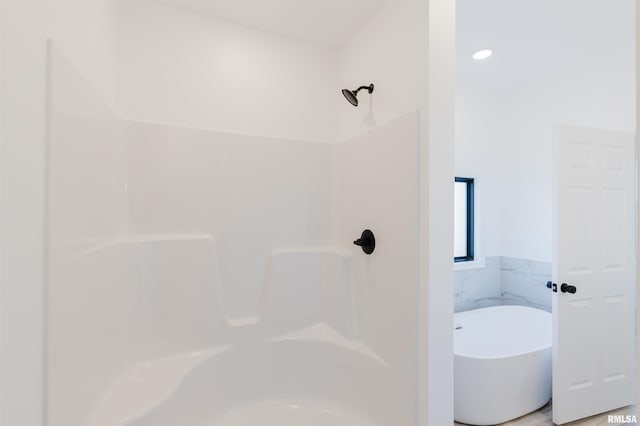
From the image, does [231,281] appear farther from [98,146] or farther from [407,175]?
Answer: [407,175]

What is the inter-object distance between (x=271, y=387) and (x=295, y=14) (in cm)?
221

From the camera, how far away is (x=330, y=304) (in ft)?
6.16

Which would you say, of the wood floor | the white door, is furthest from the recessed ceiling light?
the wood floor

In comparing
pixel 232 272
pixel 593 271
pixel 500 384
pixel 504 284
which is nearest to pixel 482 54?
pixel 593 271

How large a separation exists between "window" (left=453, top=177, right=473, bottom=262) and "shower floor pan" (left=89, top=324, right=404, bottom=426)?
6.57 ft

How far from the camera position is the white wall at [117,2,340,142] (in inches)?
61.5

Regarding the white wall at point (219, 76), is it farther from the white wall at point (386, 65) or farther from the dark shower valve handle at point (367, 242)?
the dark shower valve handle at point (367, 242)

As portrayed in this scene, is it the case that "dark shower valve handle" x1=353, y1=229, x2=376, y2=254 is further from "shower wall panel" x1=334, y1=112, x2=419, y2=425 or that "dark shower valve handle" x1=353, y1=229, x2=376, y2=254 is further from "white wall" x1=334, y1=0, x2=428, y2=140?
"white wall" x1=334, y1=0, x2=428, y2=140

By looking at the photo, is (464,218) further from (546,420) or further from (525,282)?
(546,420)

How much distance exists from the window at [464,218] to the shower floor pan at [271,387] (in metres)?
2.00

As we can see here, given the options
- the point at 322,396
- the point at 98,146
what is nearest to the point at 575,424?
the point at 322,396

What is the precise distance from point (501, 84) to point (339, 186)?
7.64ft

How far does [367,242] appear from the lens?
161 centimetres

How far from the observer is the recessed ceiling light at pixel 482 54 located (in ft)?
7.83
